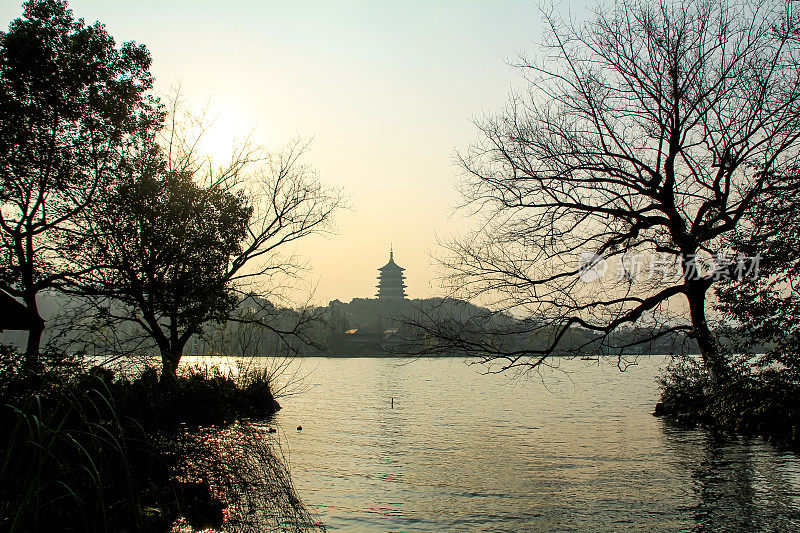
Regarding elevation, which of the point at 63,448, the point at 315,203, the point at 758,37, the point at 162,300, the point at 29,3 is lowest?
the point at 63,448

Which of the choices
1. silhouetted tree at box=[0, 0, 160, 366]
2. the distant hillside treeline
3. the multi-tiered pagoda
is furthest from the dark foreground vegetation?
the multi-tiered pagoda

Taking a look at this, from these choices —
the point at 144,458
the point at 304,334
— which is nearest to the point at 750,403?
the point at 144,458

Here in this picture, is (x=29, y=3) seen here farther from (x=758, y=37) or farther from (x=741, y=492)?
(x=741, y=492)

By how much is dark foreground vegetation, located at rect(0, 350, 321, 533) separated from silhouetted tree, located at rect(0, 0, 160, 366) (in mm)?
9016

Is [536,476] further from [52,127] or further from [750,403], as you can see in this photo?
[52,127]

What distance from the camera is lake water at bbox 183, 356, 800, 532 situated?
9031 mm

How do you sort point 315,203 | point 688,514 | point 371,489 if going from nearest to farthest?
point 688,514, point 371,489, point 315,203

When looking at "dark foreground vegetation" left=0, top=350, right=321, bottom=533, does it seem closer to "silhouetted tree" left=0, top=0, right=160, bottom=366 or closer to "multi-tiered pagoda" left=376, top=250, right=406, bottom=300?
"silhouetted tree" left=0, top=0, right=160, bottom=366

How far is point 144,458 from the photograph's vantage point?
21.6 ft

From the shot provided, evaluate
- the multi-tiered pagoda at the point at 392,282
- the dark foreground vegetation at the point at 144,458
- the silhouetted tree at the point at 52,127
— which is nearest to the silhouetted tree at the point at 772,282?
the dark foreground vegetation at the point at 144,458

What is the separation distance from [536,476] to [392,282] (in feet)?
453

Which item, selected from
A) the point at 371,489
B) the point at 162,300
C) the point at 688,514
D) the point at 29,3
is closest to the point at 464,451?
the point at 371,489

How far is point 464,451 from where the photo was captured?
16047 mm

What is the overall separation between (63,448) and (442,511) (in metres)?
6.14
